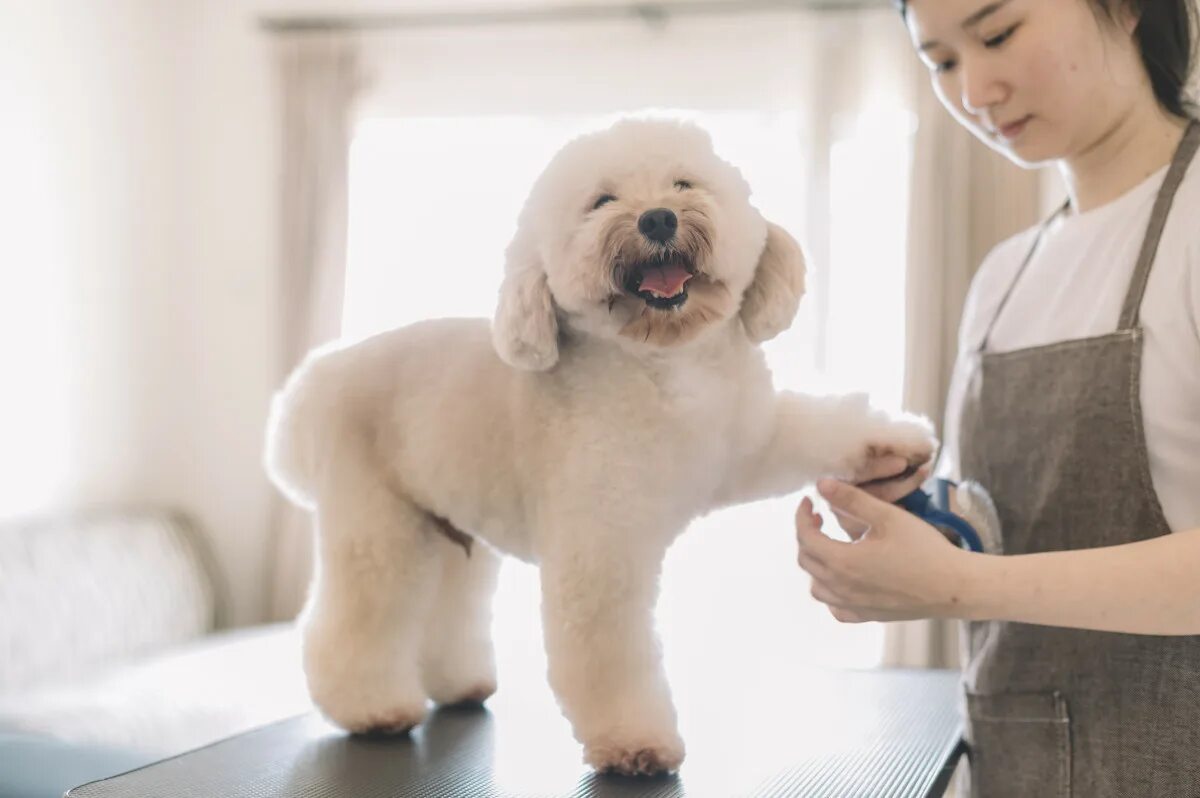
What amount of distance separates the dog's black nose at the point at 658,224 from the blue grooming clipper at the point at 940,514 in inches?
14.1

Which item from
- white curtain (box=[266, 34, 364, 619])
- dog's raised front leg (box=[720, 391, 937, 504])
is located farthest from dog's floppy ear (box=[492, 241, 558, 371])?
white curtain (box=[266, 34, 364, 619])

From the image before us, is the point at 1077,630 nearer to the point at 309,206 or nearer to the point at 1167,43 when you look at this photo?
the point at 1167,43

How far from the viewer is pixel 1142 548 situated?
3.03 ft

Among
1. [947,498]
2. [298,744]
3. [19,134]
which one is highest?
[19,134]

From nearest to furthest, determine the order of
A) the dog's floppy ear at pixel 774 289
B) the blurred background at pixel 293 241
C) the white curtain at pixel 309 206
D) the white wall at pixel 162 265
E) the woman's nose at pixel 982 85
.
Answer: the dog's floppy ear at pixel 774 289 → the woman's nose at pixel 982 85 → the blurred background at pixel 293 241 → the white wall at pixel 162 265 → the white curtain at pixel 309 206

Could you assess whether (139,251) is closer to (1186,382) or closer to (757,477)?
(757,477)

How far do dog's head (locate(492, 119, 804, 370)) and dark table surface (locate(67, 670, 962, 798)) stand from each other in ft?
1.29

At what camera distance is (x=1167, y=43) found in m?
1.13

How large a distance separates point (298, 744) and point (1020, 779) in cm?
75

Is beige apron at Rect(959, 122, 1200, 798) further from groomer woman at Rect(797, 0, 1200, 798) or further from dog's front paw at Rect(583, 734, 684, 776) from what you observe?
dog's front paw at Rect(583, 734, 684, 776)

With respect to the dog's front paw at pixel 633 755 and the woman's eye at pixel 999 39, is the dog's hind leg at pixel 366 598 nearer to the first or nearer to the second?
the dog's front paw at pixel 633 755

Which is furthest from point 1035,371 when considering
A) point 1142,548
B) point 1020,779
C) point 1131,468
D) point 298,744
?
point 298,744

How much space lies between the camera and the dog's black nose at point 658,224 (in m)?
0.89

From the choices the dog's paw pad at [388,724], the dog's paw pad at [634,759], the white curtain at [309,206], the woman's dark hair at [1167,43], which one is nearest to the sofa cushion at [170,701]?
the white curtain at [309,206]
